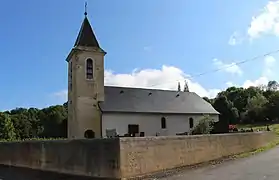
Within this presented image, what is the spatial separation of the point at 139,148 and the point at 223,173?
3477 millimetres

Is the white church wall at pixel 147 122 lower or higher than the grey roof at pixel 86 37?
lower

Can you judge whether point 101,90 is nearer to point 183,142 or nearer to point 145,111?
point 145,111

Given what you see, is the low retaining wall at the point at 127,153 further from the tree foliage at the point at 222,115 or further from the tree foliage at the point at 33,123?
the tree foliage at the point at 33,123

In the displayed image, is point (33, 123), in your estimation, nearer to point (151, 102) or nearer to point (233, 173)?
point (151, 102)

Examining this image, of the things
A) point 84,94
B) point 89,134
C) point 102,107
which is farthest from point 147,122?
point 84,94

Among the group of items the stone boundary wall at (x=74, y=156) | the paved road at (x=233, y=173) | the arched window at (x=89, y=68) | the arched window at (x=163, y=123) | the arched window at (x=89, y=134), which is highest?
the arched window at (x=89, y=68)

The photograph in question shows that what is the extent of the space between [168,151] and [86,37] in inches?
1244

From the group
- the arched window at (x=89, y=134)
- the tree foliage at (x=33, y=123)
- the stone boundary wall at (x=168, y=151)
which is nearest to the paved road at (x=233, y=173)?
the stone boundary wall at (x=168, y=151)

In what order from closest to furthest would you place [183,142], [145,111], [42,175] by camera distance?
1. [183,142]
2. [42,175]
3. [145,111]

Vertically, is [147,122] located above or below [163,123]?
above

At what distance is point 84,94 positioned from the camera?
1652 inches

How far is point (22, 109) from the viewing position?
5458 inches

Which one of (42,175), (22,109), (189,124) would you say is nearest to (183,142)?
(42,175)

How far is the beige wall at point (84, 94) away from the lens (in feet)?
135
